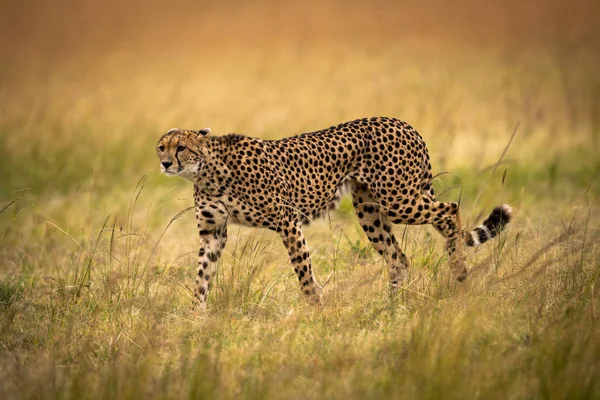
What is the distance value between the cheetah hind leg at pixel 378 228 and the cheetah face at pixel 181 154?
1099mm

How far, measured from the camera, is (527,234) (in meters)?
6.90

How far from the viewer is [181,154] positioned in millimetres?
5605

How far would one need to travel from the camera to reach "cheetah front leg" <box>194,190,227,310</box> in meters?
5.75

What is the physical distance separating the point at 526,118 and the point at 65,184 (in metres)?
5.82

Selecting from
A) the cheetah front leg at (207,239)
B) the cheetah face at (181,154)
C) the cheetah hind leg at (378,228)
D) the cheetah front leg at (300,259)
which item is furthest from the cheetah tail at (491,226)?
the cheetah face at (181,154)

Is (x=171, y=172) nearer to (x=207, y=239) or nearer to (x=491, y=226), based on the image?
(x=207, y=239)

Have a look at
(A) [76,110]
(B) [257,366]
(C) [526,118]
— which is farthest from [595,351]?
(A) [76,110]

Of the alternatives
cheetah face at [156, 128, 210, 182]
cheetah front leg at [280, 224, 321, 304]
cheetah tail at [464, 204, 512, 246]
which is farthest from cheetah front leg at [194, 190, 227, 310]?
cheetah tail at [464, 204, 512, 246]


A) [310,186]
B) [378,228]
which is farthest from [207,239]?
[378,228]

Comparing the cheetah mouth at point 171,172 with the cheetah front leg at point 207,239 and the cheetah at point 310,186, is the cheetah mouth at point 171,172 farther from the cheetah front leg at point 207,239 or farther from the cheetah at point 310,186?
the cheetah front leg at point 207,239

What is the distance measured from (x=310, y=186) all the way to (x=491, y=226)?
114 centimetres

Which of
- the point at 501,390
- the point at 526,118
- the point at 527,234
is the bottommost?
the point at 501,390

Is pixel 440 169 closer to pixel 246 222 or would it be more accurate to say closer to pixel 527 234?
pixel 527 234

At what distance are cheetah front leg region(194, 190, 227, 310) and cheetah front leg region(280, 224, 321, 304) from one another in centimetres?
38
